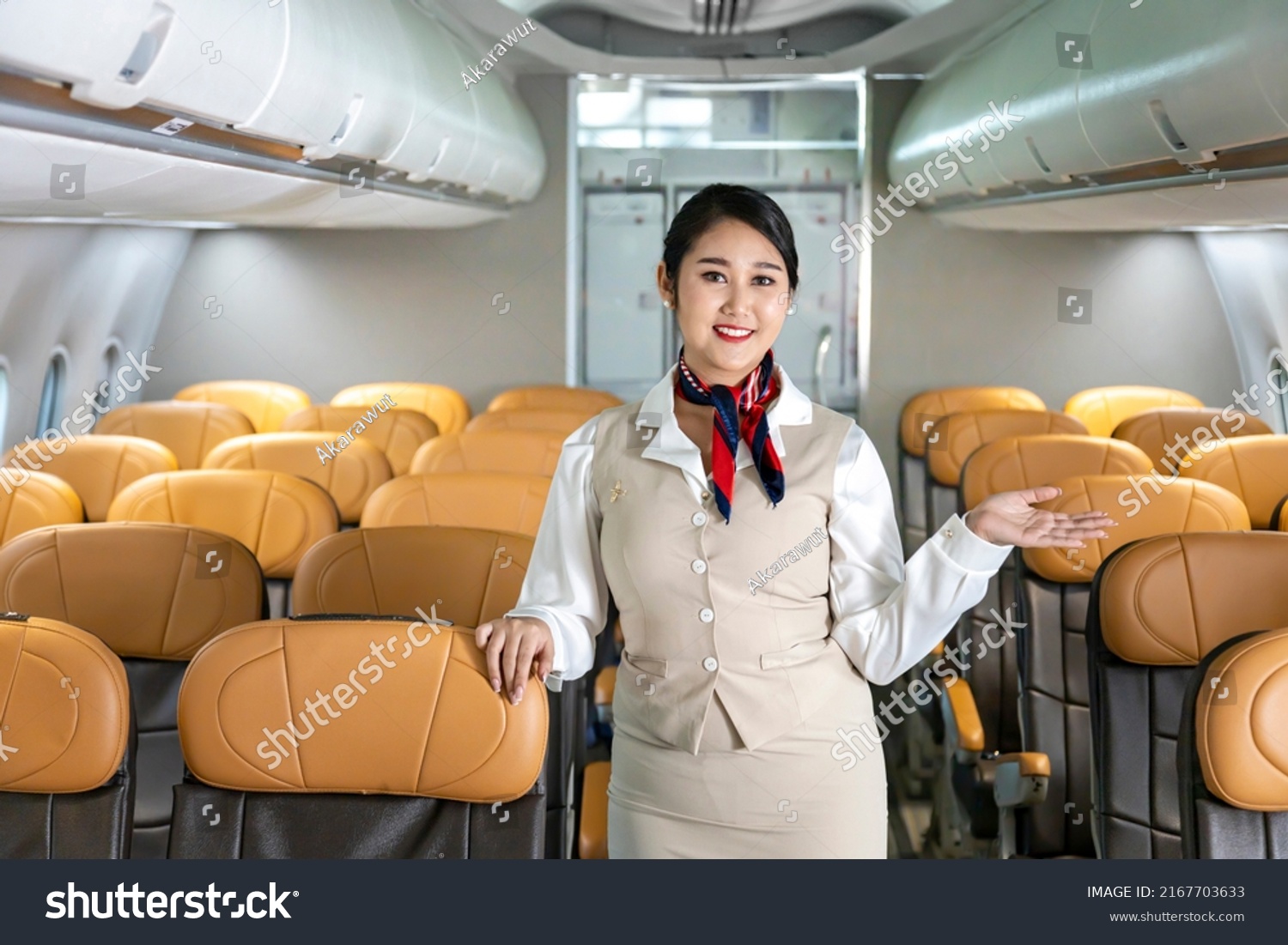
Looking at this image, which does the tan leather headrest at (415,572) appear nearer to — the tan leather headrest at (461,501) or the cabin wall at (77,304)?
the tan leather headrest at (461,501)

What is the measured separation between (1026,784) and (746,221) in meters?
2.22

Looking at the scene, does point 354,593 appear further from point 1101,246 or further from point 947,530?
point 1101,246

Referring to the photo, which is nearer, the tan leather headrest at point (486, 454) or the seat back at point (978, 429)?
the tan leather headrest at point (486, 454)

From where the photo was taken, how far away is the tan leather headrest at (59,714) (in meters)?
1.83

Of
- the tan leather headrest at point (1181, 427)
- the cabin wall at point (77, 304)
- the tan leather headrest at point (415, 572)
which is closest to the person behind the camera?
the tan leather headrest at point (415, 572)

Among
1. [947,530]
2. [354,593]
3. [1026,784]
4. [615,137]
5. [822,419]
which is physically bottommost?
[1026,784]

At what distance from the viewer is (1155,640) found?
2.48 meters

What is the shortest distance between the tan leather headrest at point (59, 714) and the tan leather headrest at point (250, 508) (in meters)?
1.54

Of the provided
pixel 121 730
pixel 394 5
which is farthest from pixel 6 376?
pixel 121 730

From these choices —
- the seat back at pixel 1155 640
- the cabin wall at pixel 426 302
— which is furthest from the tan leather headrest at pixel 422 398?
the seat back at pixel 1155 640

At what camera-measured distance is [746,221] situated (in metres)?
1.71

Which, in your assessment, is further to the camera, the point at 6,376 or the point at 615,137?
the point at 615,137
